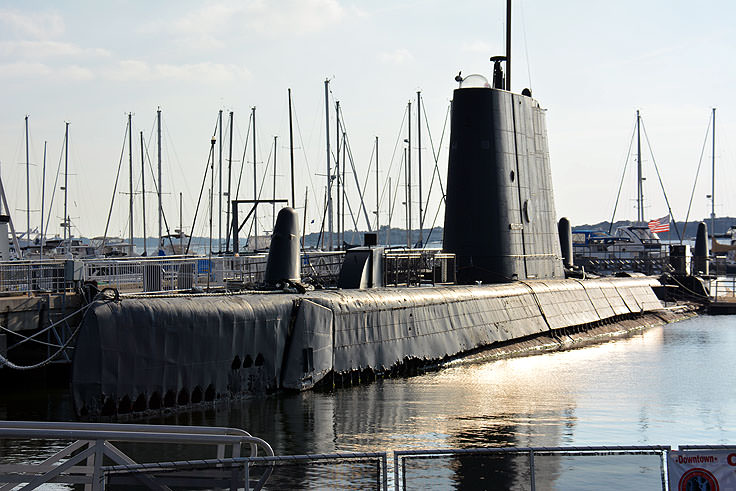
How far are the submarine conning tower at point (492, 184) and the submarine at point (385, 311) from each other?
0.12ft

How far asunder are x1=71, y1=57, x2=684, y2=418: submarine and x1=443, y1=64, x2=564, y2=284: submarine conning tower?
0.12 feet

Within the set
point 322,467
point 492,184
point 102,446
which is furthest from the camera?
point 492,184

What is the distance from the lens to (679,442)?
639 inches

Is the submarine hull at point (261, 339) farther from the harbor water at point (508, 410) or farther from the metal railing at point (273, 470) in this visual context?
the metal railing at point (273, 470)

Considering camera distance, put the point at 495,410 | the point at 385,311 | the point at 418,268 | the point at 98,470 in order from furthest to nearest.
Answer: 1. the point at 418,268
2. the point at 385,311
3. the point at 495,410
4. the point at 98,470

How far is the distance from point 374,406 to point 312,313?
9.07 ft

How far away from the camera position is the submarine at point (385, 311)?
1628 cm

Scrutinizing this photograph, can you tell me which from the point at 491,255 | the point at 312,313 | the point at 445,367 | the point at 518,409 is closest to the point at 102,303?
the point at 312,313

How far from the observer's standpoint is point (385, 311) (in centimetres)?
2248

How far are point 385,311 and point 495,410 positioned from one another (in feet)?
16.0

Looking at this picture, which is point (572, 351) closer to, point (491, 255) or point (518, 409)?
Answer: point (491, 255)

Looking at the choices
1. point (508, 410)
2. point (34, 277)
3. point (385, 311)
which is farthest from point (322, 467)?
point (34, 277)

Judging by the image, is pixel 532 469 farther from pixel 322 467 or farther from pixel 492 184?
pixel 492 184

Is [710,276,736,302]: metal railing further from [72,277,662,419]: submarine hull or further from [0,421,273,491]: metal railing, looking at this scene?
[0,421,273,491]: metal railing
